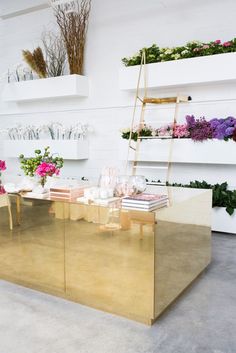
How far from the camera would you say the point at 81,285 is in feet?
8.64

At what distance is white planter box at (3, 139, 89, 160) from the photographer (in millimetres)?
6070

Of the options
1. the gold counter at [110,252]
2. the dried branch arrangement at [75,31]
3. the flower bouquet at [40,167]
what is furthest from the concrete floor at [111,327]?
the dried branch arrangement at [75,31]

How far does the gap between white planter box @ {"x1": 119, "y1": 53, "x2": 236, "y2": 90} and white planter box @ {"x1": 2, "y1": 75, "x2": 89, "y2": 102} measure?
860 millimetres

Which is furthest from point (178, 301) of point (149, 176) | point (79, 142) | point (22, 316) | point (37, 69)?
point (37, 69)

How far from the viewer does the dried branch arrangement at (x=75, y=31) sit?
5.98 m

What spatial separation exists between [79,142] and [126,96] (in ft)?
3.42

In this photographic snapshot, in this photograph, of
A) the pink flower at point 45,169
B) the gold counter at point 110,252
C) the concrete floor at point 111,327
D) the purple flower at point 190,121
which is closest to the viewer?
the concrete floor at point 111,327

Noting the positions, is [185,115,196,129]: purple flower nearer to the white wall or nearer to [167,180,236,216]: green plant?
the white wall

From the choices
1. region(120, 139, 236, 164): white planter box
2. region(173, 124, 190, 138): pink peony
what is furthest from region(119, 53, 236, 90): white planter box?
region(120, 139, 236, 164): white planter box

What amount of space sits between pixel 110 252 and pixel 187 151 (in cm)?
274

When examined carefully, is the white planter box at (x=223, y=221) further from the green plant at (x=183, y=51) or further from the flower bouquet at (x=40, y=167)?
the flower bouquet at (x=40, y=167)

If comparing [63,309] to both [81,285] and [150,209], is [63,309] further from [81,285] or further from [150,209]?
[150,209]

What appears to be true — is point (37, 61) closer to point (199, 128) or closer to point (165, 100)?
point (165, 100)

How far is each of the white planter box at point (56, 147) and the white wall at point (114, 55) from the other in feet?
0.71
